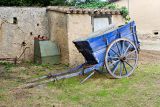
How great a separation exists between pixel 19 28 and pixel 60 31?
70.6 inches

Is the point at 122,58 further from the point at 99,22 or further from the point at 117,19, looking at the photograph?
the point at 117,19

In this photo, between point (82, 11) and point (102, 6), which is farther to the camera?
point (102, 6)

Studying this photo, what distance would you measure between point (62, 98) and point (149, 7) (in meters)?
12.6

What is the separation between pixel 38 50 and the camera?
48.6ft

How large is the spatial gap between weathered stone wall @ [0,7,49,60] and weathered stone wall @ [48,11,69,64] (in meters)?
0.48

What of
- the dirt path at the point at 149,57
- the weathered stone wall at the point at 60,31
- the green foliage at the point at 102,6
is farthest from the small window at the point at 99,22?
the dirt path at the point at 149,57

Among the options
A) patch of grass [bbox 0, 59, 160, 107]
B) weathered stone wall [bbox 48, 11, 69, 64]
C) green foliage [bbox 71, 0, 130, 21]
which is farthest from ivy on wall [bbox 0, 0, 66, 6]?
patch of grass [bbox 0, 59, 160, 107]

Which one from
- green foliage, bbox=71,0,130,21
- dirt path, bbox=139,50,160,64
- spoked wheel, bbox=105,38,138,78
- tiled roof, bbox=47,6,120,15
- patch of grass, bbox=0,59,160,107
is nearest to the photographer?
patch of grass, bbox=0,59,160,107

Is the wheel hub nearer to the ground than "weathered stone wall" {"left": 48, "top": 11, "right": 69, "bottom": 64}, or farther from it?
nearer to the ground

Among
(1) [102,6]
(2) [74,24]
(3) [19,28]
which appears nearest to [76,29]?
(2) [74,24]

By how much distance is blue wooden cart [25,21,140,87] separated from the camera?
11008 mm

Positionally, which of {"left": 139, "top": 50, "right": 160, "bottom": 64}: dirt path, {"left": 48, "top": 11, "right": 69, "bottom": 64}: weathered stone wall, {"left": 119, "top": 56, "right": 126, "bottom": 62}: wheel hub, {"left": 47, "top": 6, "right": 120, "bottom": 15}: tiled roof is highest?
{"left": 47, "top": 6, "right": 120, "bottom": 15}: tiled roof

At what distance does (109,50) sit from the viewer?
443 inches

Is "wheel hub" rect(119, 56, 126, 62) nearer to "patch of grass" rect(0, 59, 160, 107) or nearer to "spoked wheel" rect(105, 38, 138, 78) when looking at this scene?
"spoked wheel" rect(105, 38, 138, 78)
